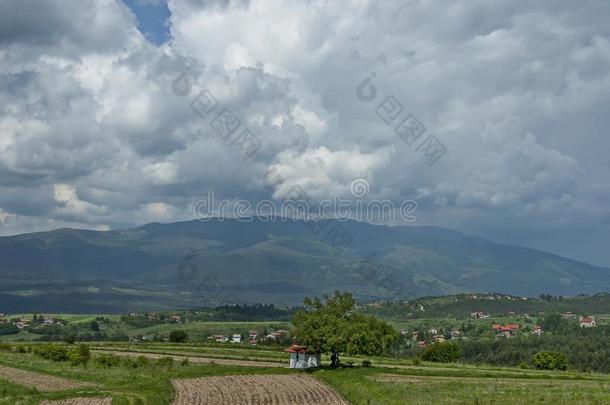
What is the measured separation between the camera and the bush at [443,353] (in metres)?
153

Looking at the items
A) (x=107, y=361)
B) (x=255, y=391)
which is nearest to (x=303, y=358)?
(x=107, y=361)

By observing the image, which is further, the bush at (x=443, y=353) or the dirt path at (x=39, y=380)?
the bush at (x=443, y=353)

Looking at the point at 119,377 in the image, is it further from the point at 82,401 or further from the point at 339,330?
the point at 339,330

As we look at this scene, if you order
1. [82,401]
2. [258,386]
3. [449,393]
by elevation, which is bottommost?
[258,386]

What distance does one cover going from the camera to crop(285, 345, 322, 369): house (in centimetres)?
10106

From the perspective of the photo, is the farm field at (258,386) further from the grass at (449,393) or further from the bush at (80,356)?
the bush at (80,356)

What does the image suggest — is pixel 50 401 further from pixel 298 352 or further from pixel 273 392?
pixel 298 352

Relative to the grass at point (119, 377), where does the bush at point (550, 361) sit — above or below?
below

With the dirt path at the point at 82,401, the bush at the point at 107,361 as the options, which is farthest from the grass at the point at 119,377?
the bush at the point at 107,361

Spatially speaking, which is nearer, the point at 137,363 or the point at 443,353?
the point at 137,363

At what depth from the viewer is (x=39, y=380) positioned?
73.0m

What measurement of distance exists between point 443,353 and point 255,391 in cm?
9828

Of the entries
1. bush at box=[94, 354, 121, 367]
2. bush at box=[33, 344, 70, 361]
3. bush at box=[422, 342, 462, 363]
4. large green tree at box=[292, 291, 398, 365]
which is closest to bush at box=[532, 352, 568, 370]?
bush at box=[422, 342, 462, 363]

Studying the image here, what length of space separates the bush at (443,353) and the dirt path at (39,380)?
97.8 meters
